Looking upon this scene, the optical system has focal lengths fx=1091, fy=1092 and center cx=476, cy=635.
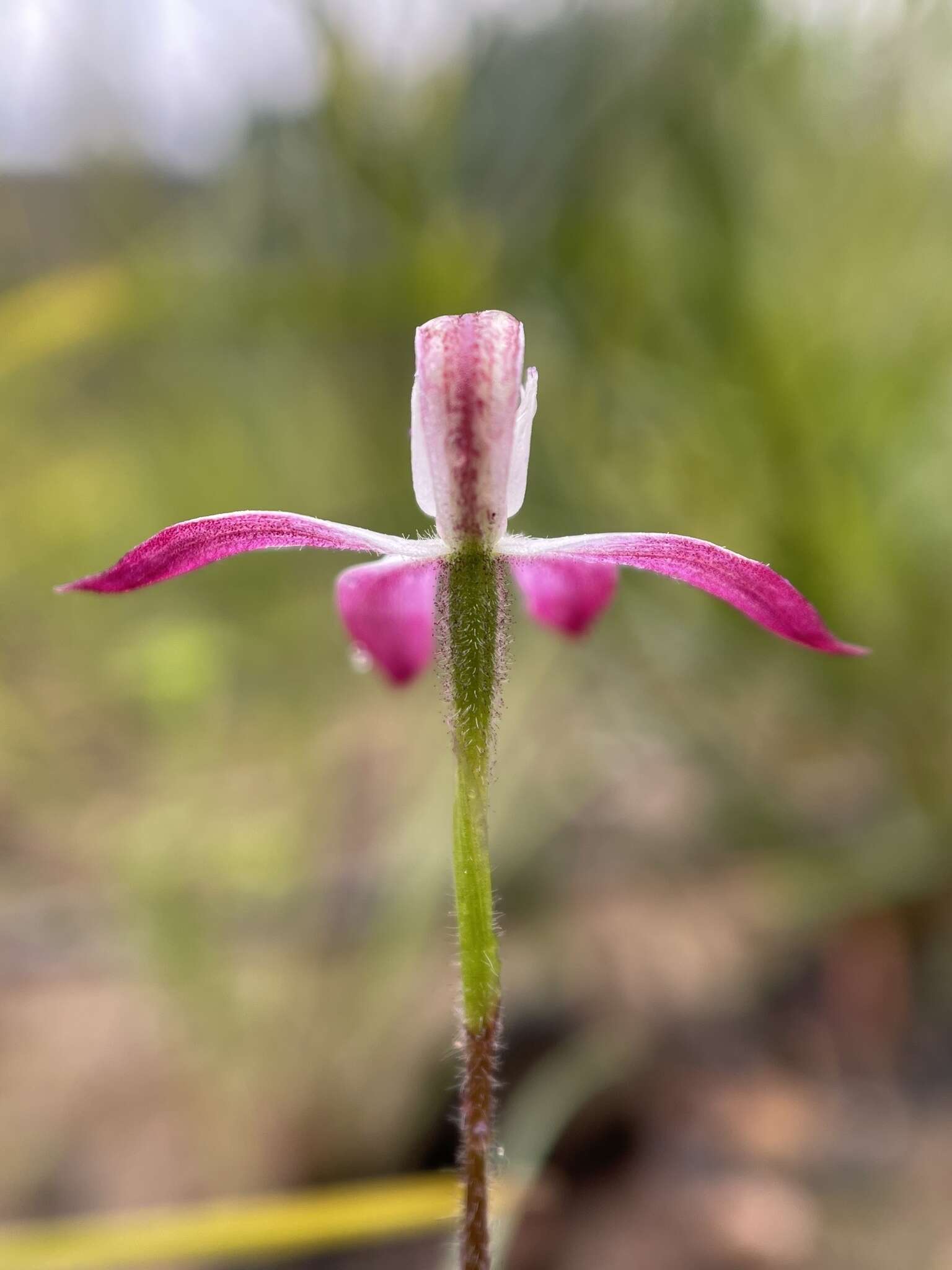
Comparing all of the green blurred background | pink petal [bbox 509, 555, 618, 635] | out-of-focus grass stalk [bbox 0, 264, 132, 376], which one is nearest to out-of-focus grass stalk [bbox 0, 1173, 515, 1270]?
the green blurred background

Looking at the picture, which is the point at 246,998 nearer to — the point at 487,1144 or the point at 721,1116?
the point at 721,1116

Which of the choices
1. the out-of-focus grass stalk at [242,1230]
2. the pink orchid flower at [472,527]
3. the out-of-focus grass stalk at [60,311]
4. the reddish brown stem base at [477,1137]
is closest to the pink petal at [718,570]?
the pink orchid flower at [472,527]

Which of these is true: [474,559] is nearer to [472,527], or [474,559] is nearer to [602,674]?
[472,527]

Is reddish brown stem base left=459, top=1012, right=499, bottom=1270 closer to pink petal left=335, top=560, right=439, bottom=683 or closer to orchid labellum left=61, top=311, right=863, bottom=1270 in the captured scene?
orchid labellum left=61, top=311, right=863, bottom=1270

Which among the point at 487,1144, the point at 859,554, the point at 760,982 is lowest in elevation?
the point at 760,982

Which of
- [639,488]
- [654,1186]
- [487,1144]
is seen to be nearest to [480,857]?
[487,1144]

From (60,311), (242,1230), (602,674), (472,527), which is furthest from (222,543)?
(602,674)
